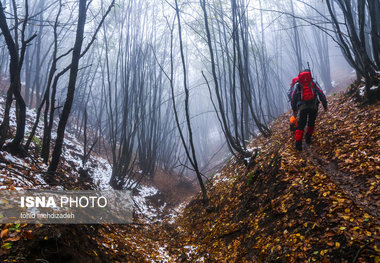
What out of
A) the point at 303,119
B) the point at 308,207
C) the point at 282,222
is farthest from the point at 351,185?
the point at 303,119

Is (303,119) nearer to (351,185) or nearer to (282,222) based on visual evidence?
(351,185)

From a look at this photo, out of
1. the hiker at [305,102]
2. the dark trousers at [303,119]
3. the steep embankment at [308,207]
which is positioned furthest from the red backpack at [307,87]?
the steep embankment at [308,207]

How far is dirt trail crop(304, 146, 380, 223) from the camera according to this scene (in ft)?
8.28

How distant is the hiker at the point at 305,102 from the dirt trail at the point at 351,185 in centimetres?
76

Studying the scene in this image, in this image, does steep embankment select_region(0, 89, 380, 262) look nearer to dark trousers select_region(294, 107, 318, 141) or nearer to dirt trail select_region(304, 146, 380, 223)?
dirt trail select_region(304, 146, 380, 223)

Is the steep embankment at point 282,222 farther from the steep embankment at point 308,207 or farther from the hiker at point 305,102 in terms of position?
the hiker at point 305,102

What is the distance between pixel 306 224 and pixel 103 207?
428cm

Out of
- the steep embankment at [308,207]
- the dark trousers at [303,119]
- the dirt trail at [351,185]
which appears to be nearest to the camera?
the steep embankment at [308,207]

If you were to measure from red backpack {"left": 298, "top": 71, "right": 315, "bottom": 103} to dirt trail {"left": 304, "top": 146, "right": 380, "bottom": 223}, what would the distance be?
1370 millimetres

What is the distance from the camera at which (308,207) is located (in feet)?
9.67

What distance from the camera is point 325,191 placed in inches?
119

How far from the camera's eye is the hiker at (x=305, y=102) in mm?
4777

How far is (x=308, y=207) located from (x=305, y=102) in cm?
280

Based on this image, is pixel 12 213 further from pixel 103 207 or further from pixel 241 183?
pixel 241 183
